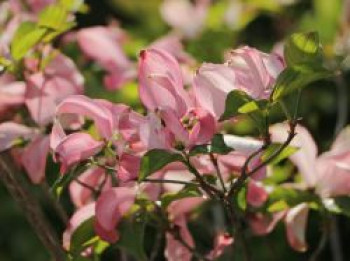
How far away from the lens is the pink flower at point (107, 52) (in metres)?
1.38

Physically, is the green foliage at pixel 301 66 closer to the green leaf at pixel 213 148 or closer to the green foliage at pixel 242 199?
the green leaf at pixel 213 148

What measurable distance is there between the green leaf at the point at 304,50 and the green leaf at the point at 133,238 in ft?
0.89

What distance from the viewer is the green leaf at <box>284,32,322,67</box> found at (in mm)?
839

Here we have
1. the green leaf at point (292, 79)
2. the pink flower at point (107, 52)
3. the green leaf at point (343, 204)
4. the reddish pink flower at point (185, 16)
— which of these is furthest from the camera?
the reddish pink flower at point (185, 16)

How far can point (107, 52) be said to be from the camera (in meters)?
1.39

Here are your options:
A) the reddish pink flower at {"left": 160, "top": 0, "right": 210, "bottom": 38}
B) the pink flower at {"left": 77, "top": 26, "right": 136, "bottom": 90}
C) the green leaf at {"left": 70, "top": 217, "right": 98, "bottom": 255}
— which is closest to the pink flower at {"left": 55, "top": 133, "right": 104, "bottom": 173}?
the green leaf at {"left": 70, "top": 217, "right": 98, "bottom": 255}

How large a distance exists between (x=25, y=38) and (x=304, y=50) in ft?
1.20

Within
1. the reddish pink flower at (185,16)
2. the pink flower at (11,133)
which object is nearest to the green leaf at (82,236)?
the pink flower at (11,133)

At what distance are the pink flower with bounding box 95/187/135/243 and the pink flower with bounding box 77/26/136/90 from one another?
43 cm

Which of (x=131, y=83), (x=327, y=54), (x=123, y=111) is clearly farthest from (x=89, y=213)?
(x=327, y=54)

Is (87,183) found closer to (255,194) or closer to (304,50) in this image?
(255,194)

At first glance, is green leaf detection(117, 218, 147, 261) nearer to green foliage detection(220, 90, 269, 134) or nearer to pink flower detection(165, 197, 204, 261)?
pink flower detection(165, 197, 204, 261)

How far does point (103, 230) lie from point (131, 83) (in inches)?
23.8

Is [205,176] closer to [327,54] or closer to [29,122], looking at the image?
[29,122]
